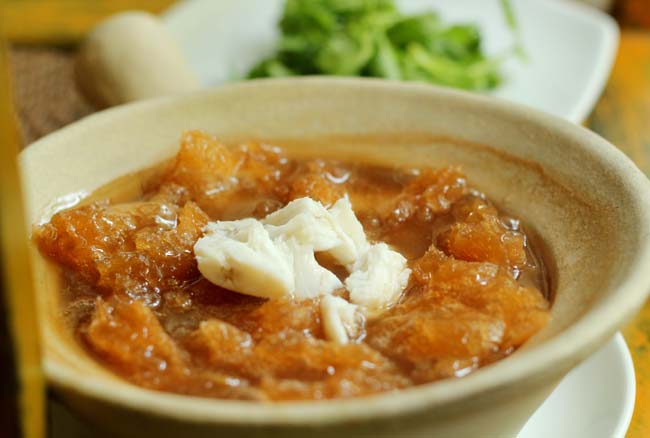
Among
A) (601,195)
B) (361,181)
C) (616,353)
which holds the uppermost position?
(601,195)

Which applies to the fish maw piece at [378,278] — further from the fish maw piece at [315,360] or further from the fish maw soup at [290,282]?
the fish maw piece at [315,360]

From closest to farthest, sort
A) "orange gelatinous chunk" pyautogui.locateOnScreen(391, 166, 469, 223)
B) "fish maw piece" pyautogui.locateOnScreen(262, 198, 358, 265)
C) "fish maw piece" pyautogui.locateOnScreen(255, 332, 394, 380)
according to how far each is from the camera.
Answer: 1. "fish maw piece" pyautogui.locateOnScreen(255, 332, 394, 380)
2. "fish maw piece" pyautogui.locateOnScreen(262, 198, 358, 265)
3. "orange gelatinous chunk" pyautogui.locateOnScreen(391, 166, 469, 223)

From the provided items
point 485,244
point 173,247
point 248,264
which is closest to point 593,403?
point 485,244

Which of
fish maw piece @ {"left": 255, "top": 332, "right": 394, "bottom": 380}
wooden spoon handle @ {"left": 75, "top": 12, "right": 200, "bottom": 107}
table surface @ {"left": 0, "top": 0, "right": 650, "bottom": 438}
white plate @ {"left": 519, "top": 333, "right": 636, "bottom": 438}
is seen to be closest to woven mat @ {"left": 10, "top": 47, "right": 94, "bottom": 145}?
table surface @ {"left": 0, "top": 0, "right": 650, "bottom": 438}

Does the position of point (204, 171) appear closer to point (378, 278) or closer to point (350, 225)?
point (350, 225)

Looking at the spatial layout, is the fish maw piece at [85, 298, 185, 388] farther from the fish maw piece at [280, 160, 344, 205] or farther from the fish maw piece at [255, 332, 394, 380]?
the fish maw piece at [280, 160, 344, 205]

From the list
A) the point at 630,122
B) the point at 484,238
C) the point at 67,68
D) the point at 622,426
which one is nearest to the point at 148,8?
the point at 67,68

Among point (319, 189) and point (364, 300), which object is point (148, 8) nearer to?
point (319, 189)
